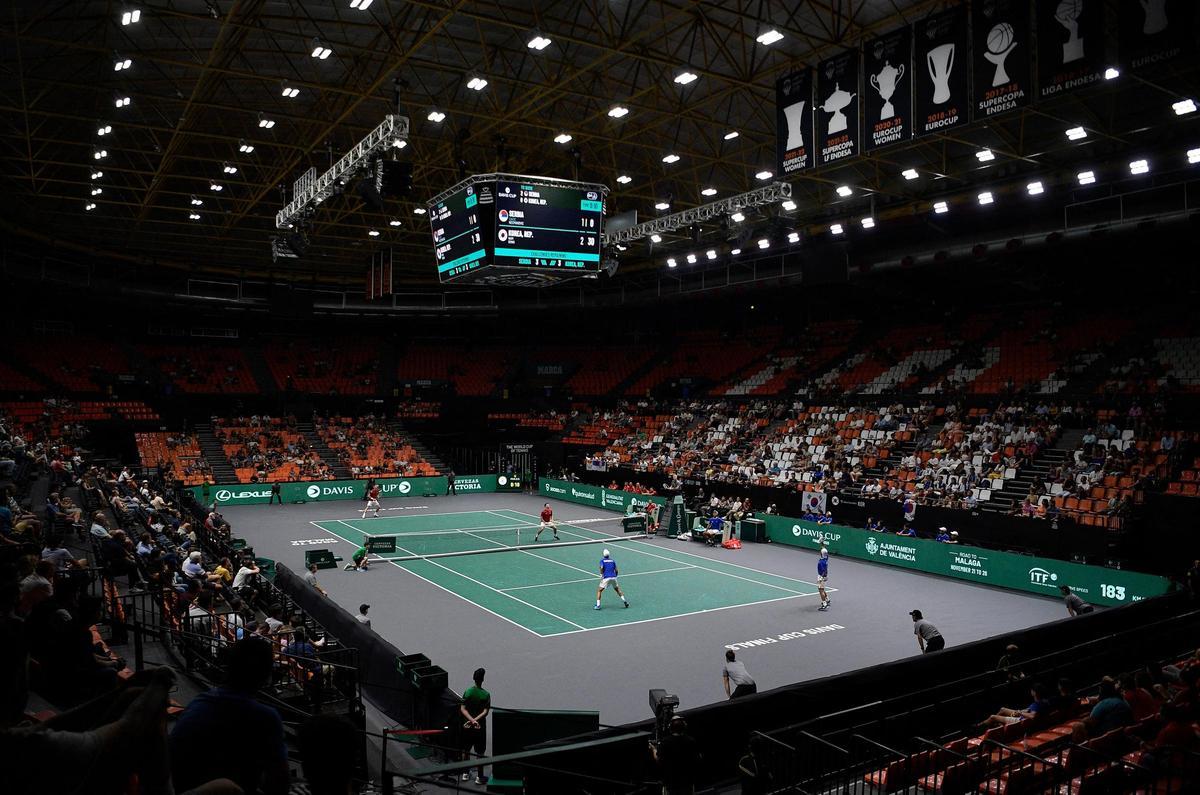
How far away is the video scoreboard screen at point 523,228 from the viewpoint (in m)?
20.3

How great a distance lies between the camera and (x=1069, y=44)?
11.2m

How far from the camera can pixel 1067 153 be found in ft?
84.0

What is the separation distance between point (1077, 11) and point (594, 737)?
11466 millimetres

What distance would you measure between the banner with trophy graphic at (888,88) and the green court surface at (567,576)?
1217 cm

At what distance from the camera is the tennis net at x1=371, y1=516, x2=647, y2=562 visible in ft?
93.7

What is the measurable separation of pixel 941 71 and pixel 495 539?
78.9ft

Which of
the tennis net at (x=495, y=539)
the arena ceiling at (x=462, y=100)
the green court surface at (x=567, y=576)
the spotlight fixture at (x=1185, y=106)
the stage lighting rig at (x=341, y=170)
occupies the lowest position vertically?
the green court surface at (x=567, y=576)

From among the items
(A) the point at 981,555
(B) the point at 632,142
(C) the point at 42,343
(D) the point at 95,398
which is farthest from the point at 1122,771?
(C) the point at 42,343

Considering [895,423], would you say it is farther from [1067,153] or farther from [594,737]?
[594,737]

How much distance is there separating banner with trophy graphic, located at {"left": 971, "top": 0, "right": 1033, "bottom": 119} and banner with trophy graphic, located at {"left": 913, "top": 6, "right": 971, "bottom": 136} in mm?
177

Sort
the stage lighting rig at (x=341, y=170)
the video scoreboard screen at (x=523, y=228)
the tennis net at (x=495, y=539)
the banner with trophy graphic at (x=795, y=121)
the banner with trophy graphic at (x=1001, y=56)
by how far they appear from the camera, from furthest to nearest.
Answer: the tennis net at (x=495, y=539) → the video scoreboard screen at (x=523, y=228) → the stage lighting rig at (x=341, y=170) → the banner with trophy graphic at (x=795, y=121) → the banner with trophy graphic at (x=1001, y=56)

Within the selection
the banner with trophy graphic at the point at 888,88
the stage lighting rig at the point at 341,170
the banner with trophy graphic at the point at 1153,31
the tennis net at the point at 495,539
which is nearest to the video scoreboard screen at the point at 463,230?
the stage lighting rig at the point at 341,170

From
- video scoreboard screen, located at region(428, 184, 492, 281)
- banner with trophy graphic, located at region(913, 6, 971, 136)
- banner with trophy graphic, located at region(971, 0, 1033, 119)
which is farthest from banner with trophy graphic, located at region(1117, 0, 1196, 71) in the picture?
video scoreboard screen, located at region(428, 184, 492, 281)

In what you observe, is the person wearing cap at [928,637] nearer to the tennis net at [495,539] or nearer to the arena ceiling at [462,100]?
the arena ceiling at [462,100]
